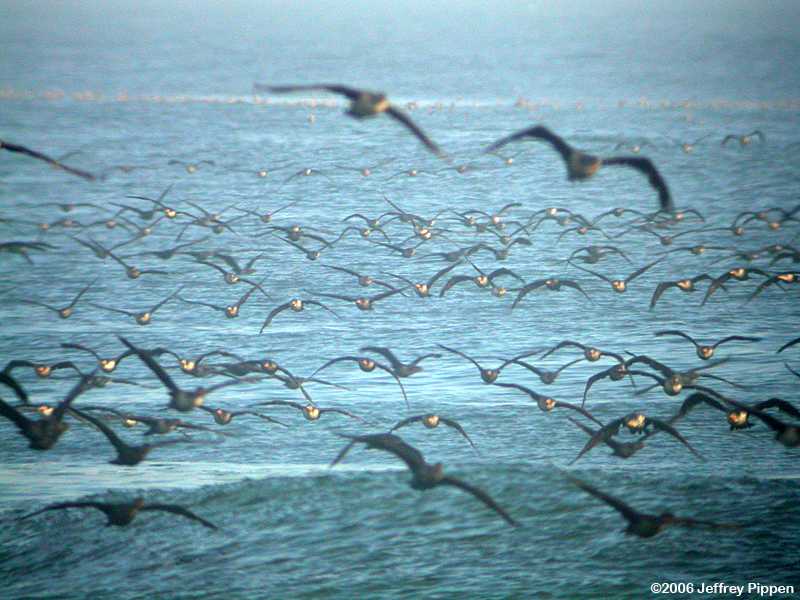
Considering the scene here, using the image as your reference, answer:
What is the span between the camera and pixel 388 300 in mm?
41062

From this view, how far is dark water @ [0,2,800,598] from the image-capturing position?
953 inches

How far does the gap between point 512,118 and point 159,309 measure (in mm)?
51078

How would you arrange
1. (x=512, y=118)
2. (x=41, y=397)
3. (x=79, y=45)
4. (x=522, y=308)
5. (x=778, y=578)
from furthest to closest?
(x=79, y=45), (x=512, y=118), (x=522, y=308), (x=41, y=397), (x=778, y=578)

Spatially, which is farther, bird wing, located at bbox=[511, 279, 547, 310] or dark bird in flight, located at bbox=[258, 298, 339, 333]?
bird wing, located at bbox=[511, 279, 547, 310]

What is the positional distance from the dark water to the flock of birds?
361mm

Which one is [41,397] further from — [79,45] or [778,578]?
[79,45]

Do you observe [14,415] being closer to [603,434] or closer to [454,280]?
[603,434]

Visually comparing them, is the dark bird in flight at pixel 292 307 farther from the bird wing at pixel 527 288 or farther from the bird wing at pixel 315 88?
the bird wing at pixel 315 88

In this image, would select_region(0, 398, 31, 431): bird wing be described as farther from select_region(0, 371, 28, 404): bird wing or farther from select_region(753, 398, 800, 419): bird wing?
select_region(753, 398, 800, 419): bird wing

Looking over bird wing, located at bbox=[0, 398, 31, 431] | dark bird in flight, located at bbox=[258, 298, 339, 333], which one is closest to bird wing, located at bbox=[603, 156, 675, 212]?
bird wing, located at bbox=[0, 398, 31, 431]

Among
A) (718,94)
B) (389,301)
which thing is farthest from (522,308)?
(718,94)

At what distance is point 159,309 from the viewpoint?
41375 mm

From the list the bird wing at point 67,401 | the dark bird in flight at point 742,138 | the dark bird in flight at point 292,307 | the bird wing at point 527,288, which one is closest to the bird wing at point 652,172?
the bird wing at point 67,401

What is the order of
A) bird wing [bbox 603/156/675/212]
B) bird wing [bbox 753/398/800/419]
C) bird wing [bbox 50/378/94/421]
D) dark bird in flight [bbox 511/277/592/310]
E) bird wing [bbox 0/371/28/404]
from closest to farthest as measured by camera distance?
bird wing [bbox 603/156/675/212], bird wing [bbox 50/378/94/421], bird wing [bbox 0/371/28/404], bird wing [bbox 753/398/800/419], dark bird in flight [bbox 511/277/592/310]
